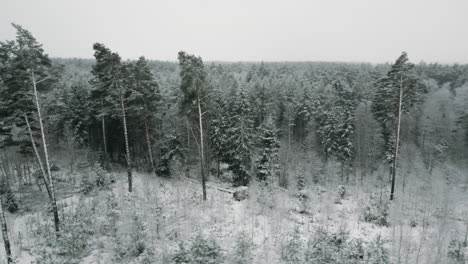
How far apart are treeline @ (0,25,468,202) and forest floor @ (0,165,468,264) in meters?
3.25

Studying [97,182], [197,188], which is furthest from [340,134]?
[97,182]

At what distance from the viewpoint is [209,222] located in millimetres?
18672

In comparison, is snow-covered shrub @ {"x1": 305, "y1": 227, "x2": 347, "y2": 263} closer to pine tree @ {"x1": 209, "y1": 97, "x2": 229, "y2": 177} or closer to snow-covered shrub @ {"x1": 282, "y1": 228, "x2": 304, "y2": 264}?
snow-covered shrub @ {"x1": 282, "y1": 228, "x2": 304, "y2": 264}

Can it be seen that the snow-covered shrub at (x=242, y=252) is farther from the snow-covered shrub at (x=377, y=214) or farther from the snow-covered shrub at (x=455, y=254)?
the snow-covered shrub at (x=455, y=254)

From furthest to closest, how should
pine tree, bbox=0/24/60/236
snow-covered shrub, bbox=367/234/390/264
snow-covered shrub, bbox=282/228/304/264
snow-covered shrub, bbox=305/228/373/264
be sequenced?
pine tree, bbox=0/24/60/236
snow-covered shrub, bbox=282/228/304/264
snow-covered shrub, bbox=305/228/373/264
snow-covered shrub, bbox=367/234/390/264

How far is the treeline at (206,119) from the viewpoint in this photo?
61.4 feet

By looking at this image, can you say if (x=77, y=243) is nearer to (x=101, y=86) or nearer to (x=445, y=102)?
(x=101, y=86)

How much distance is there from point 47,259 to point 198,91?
14.1 metres

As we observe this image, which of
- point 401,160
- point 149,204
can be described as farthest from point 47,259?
point 401,160

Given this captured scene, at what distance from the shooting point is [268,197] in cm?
2242

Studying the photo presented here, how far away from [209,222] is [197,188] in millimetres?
7893

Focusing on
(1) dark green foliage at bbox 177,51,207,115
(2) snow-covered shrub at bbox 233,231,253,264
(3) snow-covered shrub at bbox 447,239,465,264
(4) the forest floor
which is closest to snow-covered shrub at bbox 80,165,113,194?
(4) the forest floor

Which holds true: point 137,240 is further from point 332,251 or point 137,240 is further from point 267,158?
point 267,158

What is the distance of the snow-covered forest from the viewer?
15133mm
